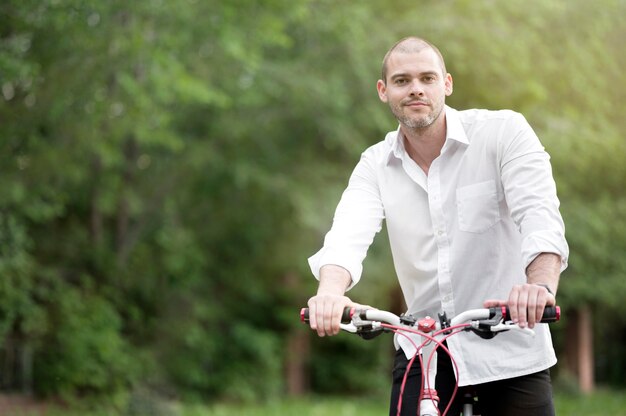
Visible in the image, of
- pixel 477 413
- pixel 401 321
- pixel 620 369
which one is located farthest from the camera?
pixel 620 369

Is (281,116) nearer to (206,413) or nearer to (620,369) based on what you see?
(206,413)

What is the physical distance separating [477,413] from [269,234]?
1521cm

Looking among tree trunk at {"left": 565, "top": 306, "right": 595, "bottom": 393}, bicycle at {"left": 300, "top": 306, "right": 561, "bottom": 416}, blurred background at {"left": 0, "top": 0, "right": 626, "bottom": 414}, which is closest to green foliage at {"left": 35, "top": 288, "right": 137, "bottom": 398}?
blurred background at {"left": 0, "top": 0, "right": 626, "bottom": 414}

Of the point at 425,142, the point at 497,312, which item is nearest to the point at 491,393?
the point at 497,312

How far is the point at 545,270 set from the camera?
308 cm

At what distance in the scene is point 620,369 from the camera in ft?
90.1

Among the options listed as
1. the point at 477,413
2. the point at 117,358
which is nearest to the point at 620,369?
the point at 117,358

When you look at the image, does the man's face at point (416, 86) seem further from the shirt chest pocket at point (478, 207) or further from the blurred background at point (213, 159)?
the blurred background at point (213, 159)

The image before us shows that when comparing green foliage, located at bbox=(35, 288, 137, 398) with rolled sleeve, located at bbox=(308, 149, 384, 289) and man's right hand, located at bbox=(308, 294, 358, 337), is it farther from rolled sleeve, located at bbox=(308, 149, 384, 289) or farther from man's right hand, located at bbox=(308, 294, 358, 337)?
man's right hand, located at bbox=(308, 294, 358, 337)

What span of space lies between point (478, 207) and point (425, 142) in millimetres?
322

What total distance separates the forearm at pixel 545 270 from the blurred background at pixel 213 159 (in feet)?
26.8

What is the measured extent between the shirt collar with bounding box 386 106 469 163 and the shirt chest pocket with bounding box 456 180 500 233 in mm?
186

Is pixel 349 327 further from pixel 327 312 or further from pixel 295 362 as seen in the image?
pixel 295 362

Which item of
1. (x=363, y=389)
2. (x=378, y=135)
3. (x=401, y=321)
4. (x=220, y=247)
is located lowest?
(x=363, y=389)
